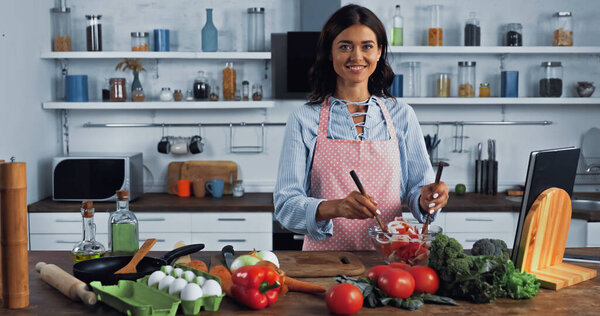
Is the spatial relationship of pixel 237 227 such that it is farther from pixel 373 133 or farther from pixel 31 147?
pixel 373 133

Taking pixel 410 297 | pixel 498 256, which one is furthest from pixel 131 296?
pixel 498 256

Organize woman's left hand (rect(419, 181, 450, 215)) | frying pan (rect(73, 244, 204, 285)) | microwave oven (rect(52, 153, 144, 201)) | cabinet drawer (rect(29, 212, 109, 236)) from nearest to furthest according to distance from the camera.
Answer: frying pan (rect(73, 244, 204, 285))
woman's left hand (rect(419, 181, 450, 215))
cabinet drawer (rect(29, 212, 109, 236))
microwave oven (rect(52, 153, 144, 201))

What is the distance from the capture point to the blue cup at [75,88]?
426cm

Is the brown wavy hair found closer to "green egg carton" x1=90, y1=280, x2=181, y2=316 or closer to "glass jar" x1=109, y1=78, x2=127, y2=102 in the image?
"green egg carton" x1=90, y1=280, x2=181, y2=316

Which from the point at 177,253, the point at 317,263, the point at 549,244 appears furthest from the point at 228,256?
the point at 549,244

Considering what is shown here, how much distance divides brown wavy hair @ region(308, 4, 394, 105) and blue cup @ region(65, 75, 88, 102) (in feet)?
7.83

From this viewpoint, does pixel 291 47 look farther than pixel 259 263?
Yes

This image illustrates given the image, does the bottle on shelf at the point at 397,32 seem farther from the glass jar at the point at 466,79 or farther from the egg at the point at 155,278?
the egg at the point at 155,278

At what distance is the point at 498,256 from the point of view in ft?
5.16

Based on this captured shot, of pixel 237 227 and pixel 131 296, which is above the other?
pixel 131 296

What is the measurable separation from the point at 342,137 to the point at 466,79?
2305 mm

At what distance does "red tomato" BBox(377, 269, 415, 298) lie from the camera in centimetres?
152

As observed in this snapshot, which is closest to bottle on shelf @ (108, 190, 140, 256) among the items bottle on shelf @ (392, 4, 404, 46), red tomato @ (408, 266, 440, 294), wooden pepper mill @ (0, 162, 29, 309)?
wooden pepper mill @ (0, 162, 29, 309)

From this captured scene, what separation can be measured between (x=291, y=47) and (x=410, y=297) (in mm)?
2924
